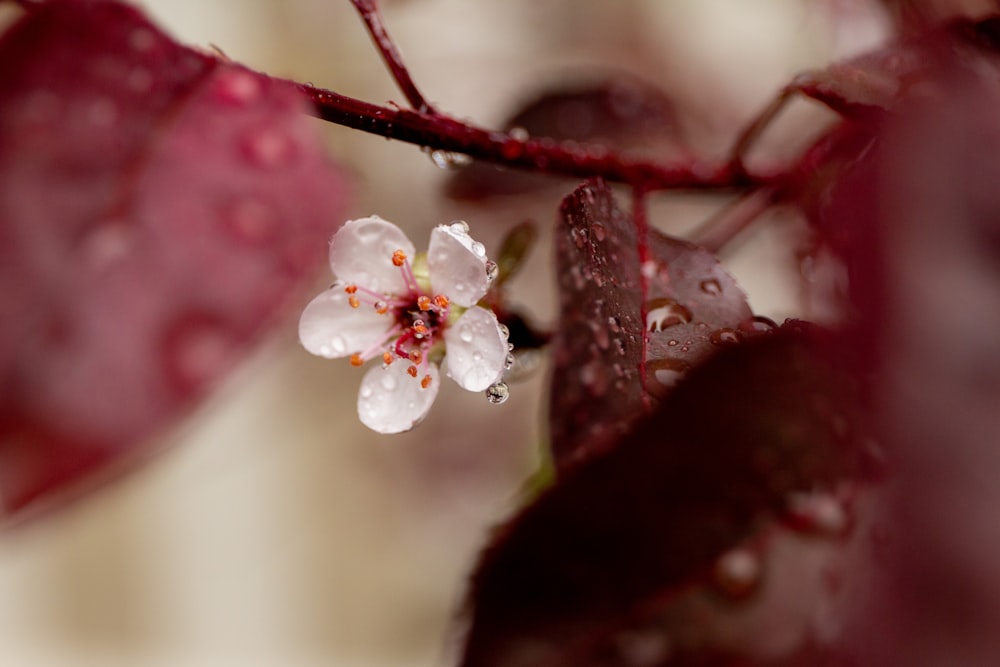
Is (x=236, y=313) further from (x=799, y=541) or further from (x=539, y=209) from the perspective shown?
(x=539, y=209)

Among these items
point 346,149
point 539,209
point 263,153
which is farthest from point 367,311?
point 346,149

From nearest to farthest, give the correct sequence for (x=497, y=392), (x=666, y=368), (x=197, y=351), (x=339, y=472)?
(x=197, y=351), (x=666, y=368), (x=497, y=392), (x=339, y=472)

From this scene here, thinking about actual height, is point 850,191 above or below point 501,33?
above

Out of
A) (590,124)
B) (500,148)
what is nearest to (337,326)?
(500,148)

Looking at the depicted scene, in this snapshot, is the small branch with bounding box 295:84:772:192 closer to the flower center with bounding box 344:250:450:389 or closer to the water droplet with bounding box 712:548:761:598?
the flower center with bounding box 344:250:450:389

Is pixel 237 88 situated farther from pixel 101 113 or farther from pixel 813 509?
pixel 813 509

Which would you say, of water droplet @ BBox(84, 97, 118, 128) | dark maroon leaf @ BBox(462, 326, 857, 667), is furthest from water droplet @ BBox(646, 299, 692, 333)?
water droplet @ BBox(84, 97, 118, 128)
